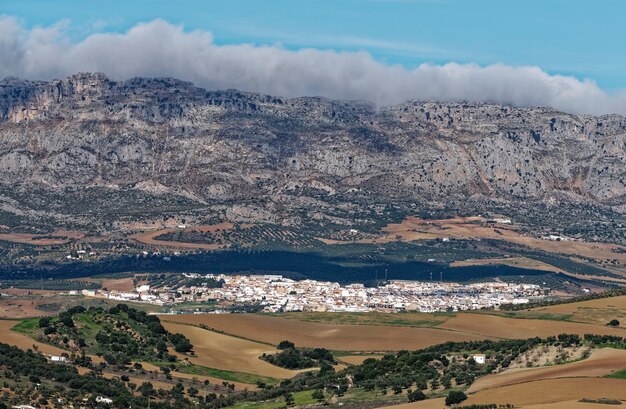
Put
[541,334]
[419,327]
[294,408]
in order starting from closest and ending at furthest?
[294,408] < [541,334] < [419,327]

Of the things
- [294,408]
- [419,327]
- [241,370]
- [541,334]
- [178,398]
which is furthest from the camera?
[419,327]

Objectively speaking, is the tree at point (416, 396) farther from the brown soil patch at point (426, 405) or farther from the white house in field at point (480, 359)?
the white house in field at point (480, 359)

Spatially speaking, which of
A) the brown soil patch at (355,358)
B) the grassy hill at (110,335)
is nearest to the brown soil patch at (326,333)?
the brown soil patch at (355,358)

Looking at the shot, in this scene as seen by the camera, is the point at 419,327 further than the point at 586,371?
Yes

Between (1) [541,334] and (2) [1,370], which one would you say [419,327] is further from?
(2) [1,370]

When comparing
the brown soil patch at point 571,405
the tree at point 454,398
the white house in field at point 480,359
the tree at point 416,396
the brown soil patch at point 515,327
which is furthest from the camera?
the brown soil patch at point 515,327

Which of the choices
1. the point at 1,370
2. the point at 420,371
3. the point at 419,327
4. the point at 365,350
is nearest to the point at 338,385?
the point at 420,371
